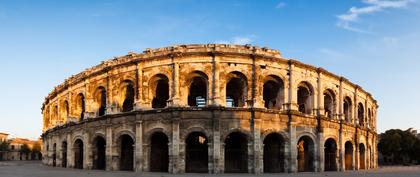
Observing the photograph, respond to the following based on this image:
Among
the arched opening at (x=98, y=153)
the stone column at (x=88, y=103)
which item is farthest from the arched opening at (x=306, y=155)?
the stone column at (x=88, y=103)

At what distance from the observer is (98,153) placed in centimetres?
2834

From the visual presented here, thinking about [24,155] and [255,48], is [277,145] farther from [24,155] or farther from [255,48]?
[24,155]

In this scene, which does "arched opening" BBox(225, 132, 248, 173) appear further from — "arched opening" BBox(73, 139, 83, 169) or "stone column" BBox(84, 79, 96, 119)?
"arched opening" BBox(73, 139, 83, 169)

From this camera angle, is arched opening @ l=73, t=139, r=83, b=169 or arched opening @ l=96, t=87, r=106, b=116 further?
arched opening @ l=73, t=139, r=83, b=169

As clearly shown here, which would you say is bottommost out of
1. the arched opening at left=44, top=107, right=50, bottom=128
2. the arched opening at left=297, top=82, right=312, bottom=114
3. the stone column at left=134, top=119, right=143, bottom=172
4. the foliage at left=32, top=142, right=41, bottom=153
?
the foliage at left=32, top=142, right=41, bottom=153

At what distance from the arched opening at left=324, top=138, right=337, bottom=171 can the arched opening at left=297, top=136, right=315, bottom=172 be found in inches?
60.5

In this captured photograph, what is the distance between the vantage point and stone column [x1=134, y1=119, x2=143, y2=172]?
937 inches

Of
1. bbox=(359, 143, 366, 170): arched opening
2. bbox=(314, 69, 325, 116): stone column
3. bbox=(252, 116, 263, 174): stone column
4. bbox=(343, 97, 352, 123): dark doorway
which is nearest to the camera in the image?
bbox=(252, 116, 263, 174): stone column

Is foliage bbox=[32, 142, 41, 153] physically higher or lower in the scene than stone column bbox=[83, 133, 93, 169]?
lower

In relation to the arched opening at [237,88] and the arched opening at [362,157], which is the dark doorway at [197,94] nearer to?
the arched opening at [237,88]

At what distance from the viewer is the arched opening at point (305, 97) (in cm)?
2672

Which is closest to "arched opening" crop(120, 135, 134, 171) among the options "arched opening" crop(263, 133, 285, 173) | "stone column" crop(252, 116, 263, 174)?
"stone column" crop(252, 116, 263, 174)

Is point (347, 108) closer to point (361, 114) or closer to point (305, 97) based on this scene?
point (361, 114)

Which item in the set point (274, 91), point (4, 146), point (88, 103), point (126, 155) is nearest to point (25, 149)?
point (4, 146)
